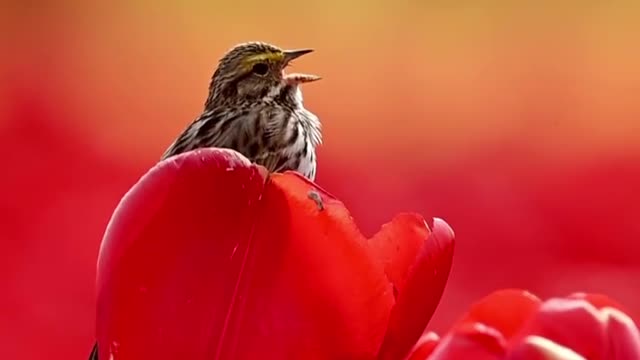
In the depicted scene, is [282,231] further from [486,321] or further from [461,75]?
[461,75]

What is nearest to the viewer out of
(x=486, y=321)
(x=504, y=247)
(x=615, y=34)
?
(x=486, y=321)

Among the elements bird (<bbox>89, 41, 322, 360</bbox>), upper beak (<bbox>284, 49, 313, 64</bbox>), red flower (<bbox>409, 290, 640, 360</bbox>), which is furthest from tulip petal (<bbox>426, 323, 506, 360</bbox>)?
upper beak (<bbox>284, 49, 313, 64</bbox>)

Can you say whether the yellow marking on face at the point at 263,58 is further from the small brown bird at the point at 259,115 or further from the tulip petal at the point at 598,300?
the tulip petal at the point at 598,300

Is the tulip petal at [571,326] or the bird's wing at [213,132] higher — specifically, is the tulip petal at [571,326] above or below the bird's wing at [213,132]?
above

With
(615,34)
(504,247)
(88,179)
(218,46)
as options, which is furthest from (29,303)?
(615,34)

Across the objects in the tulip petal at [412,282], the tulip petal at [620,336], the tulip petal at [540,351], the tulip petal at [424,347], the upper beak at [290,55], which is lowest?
the upper beak at [290,55]

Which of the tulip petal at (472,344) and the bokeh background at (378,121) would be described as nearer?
the tulip petal at (472,344)

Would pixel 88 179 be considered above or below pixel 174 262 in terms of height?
below

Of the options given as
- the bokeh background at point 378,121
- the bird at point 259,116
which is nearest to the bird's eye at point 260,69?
the bird at point 259,116

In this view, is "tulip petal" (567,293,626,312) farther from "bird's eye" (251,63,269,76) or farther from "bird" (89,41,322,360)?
"bird's eye" (251,63,269,76)
